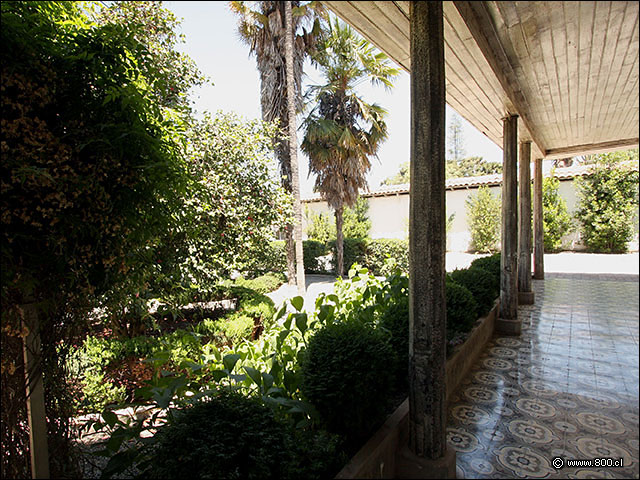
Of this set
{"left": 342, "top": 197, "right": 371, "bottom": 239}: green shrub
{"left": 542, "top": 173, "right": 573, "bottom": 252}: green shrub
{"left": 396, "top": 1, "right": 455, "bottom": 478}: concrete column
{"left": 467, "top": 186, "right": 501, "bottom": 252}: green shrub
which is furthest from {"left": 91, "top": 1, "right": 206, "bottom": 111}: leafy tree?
{"left": 467, "top": 186, "right": 501, "bottom": 252}: green shrub

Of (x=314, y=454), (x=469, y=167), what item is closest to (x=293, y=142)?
(x=314, y=454)

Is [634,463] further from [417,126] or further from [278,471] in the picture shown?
[417,126]

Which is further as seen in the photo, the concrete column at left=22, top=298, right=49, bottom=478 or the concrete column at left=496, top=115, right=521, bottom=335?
the concrete column at left=496, top=115, right=521, bottom=335

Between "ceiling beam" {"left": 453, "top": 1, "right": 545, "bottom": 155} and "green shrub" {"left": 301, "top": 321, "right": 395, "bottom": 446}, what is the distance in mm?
1959

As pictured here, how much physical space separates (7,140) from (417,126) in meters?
1.62

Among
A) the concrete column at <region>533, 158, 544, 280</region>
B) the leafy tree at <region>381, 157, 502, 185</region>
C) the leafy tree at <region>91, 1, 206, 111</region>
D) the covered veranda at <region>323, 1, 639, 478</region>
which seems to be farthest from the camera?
the leafy tree at <region>381, 157, 502, 185</region>

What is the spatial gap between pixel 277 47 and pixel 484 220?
31.5 feet

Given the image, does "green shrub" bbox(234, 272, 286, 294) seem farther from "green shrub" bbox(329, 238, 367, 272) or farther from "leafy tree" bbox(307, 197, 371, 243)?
"leafy tree" bbox(307, 197, 371, 243)

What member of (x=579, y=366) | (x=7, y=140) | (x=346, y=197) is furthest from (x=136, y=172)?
(x=346, y=197)

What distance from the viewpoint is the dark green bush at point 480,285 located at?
3.89 meters

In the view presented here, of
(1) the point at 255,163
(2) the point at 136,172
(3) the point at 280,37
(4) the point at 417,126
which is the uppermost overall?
(3) the point at 280,37

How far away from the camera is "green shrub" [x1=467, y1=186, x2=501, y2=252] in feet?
42.3

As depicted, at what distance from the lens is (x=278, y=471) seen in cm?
122

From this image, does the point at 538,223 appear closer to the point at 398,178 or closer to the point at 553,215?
the point at 553,215
